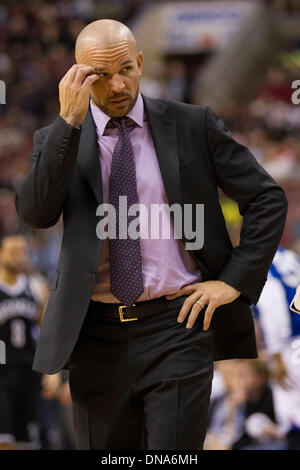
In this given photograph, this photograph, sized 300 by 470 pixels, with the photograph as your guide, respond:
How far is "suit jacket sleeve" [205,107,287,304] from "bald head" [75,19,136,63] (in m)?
0.49

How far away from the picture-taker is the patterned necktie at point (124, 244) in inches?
132

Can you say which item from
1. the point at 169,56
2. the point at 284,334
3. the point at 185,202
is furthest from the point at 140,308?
the point at 169,56

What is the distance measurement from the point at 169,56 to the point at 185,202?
48.8 feet

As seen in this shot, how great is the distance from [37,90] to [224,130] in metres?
12.9

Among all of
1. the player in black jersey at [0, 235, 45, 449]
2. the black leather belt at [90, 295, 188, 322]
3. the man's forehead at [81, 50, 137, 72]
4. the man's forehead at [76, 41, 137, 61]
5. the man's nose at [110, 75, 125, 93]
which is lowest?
the player in black jersey at [0, 235, 45, 449]

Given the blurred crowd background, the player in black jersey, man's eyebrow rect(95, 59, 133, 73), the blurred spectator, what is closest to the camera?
man's eyebrow rect(95, 59, 133, 73)

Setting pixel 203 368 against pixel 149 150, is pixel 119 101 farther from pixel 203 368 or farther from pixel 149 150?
pixel 203 368

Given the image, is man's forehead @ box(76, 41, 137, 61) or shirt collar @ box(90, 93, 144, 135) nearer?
man's forehead @ box(76, 41, 137, 61)

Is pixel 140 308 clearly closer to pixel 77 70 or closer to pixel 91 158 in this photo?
pixel 91 158

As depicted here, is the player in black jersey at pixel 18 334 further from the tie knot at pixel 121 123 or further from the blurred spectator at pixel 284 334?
the tie knot at pixel 121 123

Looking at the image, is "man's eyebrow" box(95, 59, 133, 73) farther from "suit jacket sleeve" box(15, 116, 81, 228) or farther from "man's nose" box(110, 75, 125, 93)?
"suit jacket sleeve" box(15, 116, 81, 228)

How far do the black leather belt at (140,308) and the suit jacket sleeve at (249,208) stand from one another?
22cm

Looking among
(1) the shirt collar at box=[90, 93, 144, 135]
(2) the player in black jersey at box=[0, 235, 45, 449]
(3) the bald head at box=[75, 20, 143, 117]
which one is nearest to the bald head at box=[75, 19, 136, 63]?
(3) the bald head at box=[75, 20, 143, 117]

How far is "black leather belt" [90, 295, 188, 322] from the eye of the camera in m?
3.41
